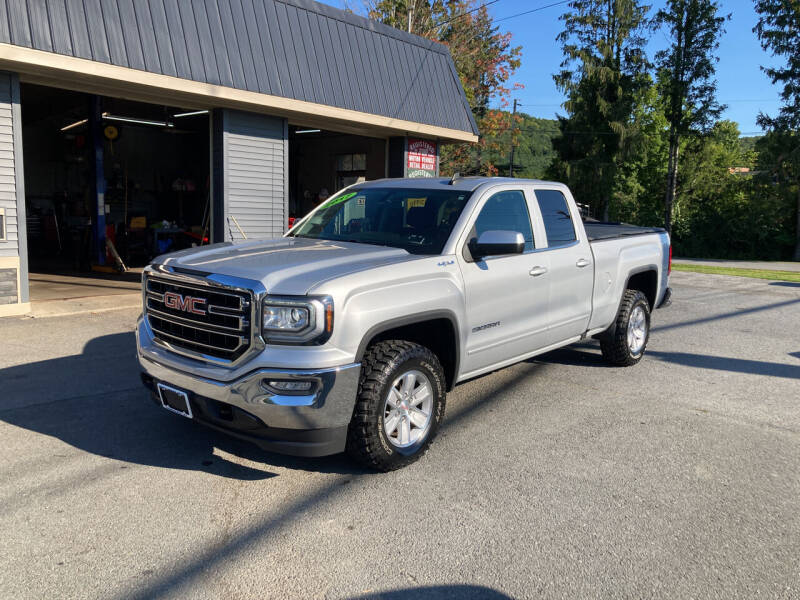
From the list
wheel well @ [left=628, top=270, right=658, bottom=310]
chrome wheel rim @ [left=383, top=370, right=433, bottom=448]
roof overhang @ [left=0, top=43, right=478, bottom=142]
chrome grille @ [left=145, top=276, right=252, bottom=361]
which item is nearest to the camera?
chrome grille @ [left=145, top=276, right=252, bottom=361]

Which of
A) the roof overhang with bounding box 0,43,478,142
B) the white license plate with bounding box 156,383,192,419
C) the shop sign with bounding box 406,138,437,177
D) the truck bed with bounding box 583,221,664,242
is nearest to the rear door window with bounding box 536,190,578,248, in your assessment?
the truck bed with bounding box 583,221,664,242

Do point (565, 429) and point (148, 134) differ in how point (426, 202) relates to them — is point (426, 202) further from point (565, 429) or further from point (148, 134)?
point (148, 134)

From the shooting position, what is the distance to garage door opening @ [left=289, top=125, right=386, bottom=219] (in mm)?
18234

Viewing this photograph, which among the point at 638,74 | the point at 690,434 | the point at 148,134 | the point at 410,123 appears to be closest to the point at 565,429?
the point at 690,434

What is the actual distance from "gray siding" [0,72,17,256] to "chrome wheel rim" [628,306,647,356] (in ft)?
25.6

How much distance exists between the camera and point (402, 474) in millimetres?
4094

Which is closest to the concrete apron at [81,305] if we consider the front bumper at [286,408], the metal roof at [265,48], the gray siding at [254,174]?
the gray siding at [254,174]

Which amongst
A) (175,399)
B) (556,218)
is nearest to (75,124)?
(556,218)

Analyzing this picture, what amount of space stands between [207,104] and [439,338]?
7.64m

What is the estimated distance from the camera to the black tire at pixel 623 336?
21.9ft

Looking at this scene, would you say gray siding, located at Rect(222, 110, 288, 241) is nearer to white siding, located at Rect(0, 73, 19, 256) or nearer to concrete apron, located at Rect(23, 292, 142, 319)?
concrete apron, located at Rect(23, 292, 142, 319)

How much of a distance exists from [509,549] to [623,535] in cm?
65

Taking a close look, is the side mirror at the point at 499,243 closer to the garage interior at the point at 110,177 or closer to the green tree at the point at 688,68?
the garage interior at the point at 110,177

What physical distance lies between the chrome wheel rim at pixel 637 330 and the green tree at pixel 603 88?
3225cm
